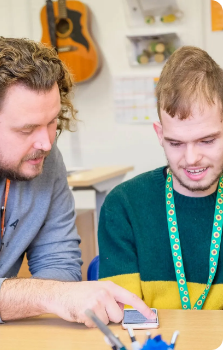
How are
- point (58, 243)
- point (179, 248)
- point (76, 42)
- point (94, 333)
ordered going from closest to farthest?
point (94, 333) → point (179, 248) → point (58, 243) → point (76, 42)

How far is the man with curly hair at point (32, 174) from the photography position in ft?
3.95

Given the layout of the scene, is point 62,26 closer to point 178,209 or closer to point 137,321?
point 178,209

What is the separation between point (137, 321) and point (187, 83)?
1.76ft

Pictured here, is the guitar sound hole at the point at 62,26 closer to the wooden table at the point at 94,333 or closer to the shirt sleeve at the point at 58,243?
the shirt sleeve at the point at 58,243

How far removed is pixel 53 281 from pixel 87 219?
158cm

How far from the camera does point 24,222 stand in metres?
1.31

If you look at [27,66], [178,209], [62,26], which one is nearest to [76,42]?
[62,26]

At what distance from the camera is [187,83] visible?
1125 mm

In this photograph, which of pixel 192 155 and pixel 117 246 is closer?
pixel 192 155

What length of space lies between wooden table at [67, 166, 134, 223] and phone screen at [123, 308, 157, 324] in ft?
5.34

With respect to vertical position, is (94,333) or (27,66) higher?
(27,66)

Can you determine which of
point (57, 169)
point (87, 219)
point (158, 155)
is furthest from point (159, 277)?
point (158, 155)

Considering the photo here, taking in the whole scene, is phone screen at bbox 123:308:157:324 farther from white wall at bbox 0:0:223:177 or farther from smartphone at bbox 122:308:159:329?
white wall at bbox 0:0:223:177

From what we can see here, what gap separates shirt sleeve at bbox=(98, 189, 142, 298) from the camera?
4.05ft
